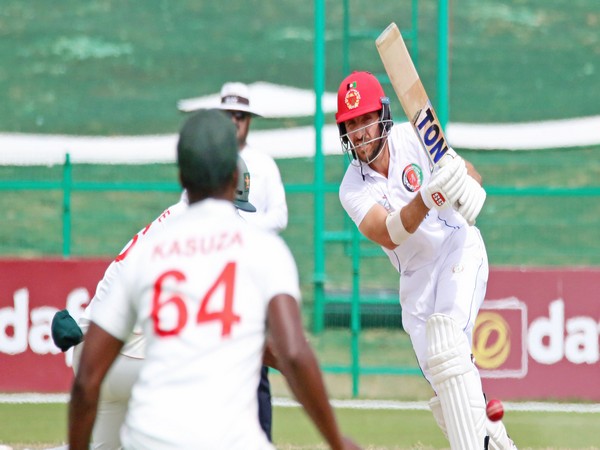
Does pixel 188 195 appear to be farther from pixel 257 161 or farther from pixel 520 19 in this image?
pixel 520 19

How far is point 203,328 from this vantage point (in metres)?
2.98

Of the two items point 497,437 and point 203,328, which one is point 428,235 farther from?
point 203,328

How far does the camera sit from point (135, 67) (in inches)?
950

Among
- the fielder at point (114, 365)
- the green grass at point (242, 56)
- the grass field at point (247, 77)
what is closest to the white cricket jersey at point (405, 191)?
the fielder at point (114, 365)

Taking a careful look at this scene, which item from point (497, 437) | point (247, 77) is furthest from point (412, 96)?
point (247, 77)

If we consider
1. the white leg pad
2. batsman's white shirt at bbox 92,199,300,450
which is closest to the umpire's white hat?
the white leg pad

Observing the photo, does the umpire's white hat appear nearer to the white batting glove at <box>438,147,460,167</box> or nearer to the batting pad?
the white batting glove at <box>438,147,460,167</box>

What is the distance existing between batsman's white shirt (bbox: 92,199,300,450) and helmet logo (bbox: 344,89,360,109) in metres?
2.85

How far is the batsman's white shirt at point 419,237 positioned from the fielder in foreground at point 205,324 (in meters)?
2.85

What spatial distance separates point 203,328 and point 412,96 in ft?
10.3

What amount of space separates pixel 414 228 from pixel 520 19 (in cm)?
1933

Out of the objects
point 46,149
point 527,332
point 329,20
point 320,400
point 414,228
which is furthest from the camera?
point 329,20

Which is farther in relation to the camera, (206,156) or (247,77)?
(247,77)

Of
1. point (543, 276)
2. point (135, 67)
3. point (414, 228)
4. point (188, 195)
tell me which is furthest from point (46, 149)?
point (188, 195)
